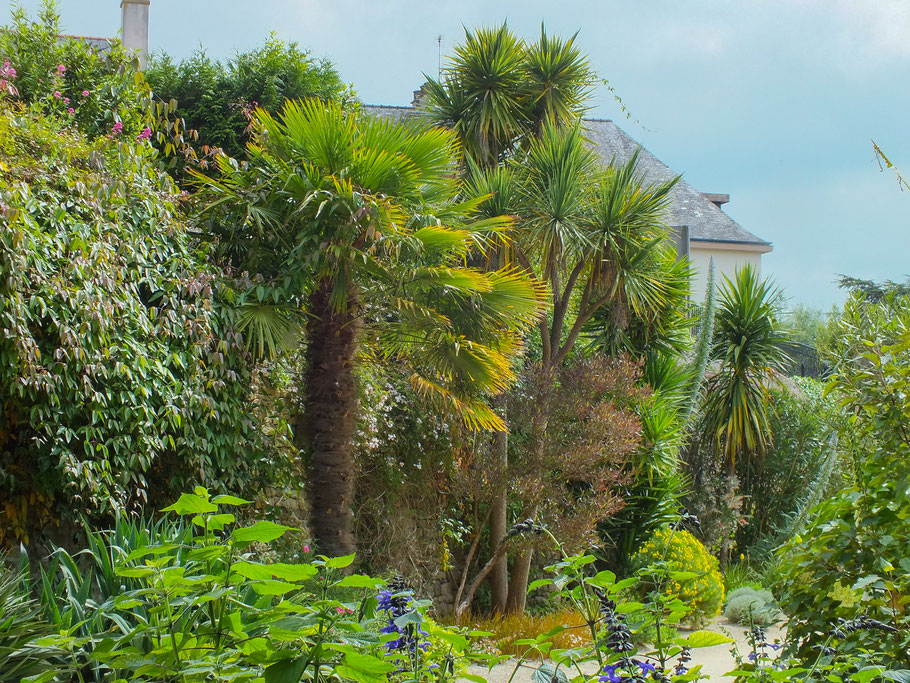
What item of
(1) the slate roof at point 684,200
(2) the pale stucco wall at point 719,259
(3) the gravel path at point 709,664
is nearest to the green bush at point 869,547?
(3) the gravel path at point 709,664

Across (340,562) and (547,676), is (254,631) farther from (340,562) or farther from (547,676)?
(547,676)

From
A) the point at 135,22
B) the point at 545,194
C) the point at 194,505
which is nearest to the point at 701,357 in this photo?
Answer: the point at 545,194

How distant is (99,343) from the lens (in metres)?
4.97

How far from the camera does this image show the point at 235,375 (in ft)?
19.4

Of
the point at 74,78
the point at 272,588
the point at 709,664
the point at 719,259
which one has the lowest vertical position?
the point at 709,664

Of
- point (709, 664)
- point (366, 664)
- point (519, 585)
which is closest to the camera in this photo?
point (366, 664)

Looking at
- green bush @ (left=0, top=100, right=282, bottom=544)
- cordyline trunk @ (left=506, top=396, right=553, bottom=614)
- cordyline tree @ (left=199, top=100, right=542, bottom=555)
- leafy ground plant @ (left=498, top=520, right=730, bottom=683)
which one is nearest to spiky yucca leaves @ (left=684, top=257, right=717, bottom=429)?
cordyline trunk @ (left=506, top=396, right=553, bottom=614)

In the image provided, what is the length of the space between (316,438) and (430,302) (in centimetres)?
153

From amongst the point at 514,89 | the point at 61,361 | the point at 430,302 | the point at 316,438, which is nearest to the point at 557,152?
the point at 514,89

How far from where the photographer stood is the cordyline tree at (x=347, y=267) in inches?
243

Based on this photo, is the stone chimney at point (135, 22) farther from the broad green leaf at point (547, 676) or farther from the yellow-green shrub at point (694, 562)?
the broad green leaf at point (547, 676)

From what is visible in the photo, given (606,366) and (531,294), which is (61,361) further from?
(606,366)

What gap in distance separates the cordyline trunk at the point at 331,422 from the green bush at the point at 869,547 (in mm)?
4037

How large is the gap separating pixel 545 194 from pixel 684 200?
1324 centimetres
